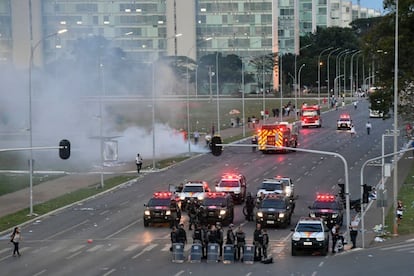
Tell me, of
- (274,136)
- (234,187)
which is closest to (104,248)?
(234,187)

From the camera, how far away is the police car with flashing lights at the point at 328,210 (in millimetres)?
42875

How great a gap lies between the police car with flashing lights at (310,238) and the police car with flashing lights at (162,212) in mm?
9276

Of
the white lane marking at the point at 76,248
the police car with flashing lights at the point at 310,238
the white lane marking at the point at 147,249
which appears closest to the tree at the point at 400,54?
the police car with flashing lights at the point at 310,238

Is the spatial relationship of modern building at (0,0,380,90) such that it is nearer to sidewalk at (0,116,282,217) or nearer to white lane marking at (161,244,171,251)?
sidewalk at (0,116,282,217)

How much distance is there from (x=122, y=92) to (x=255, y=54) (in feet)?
275

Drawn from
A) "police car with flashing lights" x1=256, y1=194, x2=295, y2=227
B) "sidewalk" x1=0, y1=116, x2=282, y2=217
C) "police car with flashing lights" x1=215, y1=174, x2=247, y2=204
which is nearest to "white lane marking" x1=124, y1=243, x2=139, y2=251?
"police car with flashing lights" x1=256, y1=194, x2=295, y2=227

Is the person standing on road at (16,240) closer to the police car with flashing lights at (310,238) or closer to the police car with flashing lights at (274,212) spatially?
the police car with flashing lights at (310,238)

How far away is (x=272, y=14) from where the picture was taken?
18188cm

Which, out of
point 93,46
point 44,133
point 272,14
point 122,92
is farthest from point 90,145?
point 272,14

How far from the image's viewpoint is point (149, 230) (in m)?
44.2

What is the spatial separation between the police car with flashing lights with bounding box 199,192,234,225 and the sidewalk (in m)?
11.4

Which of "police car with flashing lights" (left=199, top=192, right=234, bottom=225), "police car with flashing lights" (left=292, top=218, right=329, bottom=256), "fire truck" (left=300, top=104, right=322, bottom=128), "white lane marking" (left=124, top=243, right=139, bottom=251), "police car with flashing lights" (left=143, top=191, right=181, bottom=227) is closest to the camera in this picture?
"police car with flashing lights" (left=292, top=218, right=329, bottom=256)

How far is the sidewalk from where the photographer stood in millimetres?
52750

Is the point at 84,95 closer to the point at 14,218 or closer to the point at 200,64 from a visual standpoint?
the point at 14,218
